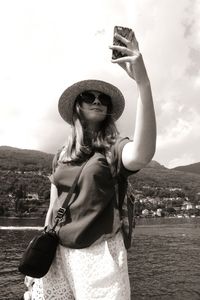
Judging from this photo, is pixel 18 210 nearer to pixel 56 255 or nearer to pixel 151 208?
pixel 151 208

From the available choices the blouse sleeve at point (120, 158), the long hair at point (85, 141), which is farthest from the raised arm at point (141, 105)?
the long hair at point (85, 141)

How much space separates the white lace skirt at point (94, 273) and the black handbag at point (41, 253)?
97 millimetres

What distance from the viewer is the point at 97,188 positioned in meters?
2.48

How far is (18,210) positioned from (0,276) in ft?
386

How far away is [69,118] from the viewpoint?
9.93ft

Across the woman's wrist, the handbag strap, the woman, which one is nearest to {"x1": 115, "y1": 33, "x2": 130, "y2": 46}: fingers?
the woman

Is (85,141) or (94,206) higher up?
(85,141)

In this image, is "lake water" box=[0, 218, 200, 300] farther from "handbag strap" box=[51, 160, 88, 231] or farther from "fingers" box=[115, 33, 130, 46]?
"fingers" box=[115, 33, 130, 46]

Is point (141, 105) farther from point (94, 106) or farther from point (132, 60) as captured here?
point (94, 106)

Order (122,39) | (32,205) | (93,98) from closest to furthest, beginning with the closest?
1. (122,39)
2. (93,98)
3. (32,205)

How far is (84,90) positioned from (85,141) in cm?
41

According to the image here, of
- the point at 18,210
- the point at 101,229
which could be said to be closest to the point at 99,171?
the point at 101,229

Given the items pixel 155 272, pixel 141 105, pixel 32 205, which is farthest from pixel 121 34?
pixel 32 205

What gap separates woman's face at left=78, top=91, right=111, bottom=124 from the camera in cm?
280
